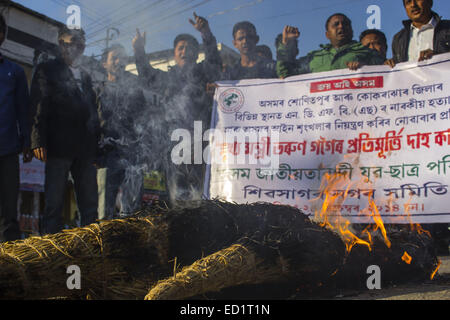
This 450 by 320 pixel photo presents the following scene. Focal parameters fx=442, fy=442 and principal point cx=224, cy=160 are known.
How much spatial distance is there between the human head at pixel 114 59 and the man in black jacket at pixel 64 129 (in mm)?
740

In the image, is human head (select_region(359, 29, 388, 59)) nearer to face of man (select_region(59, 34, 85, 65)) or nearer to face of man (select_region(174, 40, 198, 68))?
face of man (select_region(174, 40, 198, 68))

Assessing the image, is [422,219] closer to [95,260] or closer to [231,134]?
[231,134]

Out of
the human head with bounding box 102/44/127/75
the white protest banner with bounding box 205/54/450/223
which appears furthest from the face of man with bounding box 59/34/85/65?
→ the white protest banner with bounding box 205/54/450/223

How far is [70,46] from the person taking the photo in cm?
491

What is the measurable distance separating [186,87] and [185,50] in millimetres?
466

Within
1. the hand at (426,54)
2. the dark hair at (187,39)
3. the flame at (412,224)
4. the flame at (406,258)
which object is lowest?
the flame at (406,258)

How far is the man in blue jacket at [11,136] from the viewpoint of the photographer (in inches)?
162

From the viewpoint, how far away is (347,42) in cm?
520

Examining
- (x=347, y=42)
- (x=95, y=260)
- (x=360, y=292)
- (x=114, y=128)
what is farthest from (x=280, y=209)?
(x=114, y=128)

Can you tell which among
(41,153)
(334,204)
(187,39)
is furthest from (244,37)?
(41,153)

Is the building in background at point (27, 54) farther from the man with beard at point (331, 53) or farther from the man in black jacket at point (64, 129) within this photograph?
the man with beard at point (331, 53)

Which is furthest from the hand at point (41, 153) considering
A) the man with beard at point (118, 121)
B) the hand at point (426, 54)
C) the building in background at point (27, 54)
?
the building in background at point (27, 54)

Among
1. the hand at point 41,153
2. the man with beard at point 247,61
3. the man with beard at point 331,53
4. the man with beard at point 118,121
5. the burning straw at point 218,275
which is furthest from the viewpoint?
the man with beard at point 118,121

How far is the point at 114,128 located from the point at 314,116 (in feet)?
8.50
